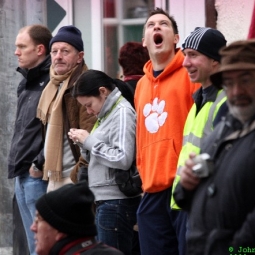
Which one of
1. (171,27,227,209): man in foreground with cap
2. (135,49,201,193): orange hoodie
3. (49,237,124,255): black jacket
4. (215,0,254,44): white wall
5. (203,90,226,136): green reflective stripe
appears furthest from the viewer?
(215,0,254,44): white wall

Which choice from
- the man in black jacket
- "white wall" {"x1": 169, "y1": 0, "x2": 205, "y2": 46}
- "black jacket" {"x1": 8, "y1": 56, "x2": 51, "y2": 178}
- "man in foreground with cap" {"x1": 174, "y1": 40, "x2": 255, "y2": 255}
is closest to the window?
"white wall" {"x1": 169, "y1": 0, "x2": 205, "y2": 46}

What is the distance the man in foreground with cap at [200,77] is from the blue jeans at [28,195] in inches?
78.6

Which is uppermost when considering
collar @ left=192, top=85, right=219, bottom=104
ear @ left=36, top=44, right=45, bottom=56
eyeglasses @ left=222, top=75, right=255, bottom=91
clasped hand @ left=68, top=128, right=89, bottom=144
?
eyeglasses @ left=222, top=75, right=255, bottom=91

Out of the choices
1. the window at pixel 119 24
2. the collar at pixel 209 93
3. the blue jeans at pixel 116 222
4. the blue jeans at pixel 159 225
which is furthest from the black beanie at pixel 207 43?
the window at pixel 119 24

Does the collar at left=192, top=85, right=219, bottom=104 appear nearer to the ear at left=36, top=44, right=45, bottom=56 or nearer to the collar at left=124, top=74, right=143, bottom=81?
the collar at left=124, top=74, right=143, bottom=81

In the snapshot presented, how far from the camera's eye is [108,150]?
709cm

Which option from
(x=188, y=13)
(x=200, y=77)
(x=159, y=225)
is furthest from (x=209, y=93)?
(x=188, y=13)

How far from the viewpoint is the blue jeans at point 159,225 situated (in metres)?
6.72

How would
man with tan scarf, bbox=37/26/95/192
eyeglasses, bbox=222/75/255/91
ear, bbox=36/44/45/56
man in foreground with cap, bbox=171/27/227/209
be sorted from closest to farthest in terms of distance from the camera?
eyeglasses, bbox=222/75/255/91, man in foreground with cap, bbox=171/27/227/209, man with tan scarf, bbox=37/26/95/192, ear, bbox=36/44/45/56

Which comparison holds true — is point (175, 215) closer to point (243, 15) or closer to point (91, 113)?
point (91, 113)

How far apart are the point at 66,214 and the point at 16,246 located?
4.18 m

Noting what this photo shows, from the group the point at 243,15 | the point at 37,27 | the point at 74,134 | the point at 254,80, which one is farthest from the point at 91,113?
the point at 254,80

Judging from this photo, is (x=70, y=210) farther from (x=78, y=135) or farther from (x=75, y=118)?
(x=75, y=118)

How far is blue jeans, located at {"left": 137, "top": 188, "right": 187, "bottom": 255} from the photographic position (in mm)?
6718
